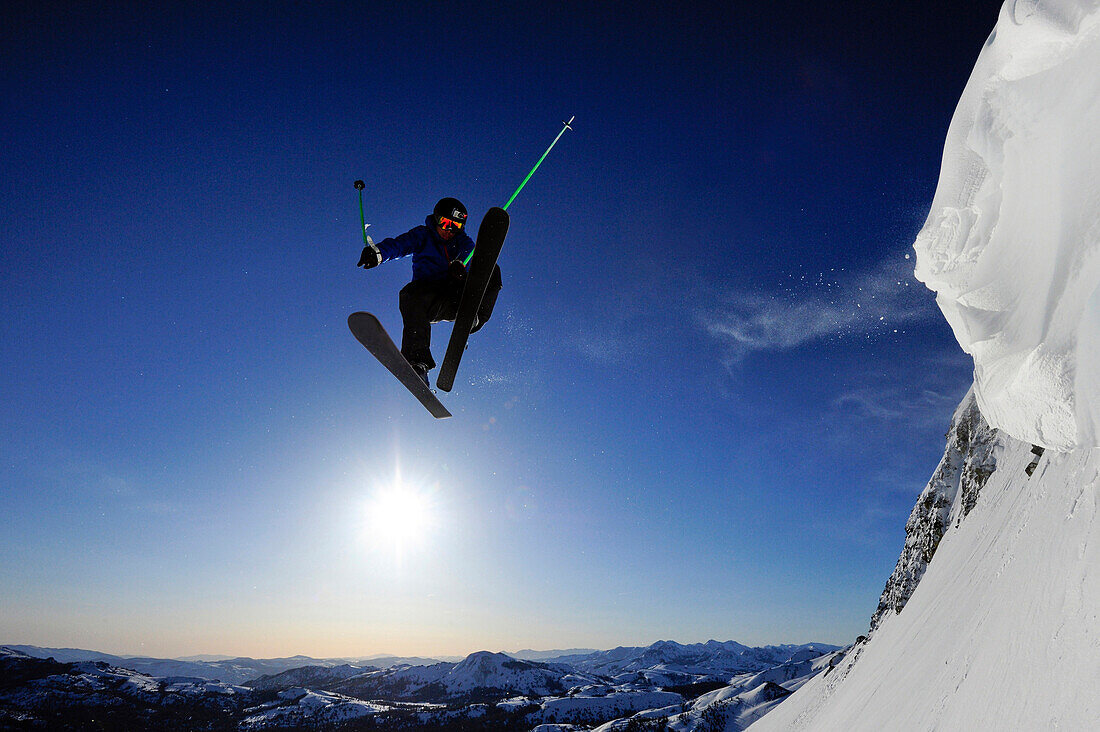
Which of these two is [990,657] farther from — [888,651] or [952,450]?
Result: [952,450]

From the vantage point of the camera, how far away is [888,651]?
23.8 m

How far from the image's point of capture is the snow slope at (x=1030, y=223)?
2855mm

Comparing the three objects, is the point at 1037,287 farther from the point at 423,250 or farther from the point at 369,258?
the point at 369,258

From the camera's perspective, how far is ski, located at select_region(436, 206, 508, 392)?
659cm

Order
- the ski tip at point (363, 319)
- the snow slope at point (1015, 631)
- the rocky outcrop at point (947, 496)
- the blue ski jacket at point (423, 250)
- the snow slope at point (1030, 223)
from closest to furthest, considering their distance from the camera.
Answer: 1. the snow slope at point (1030, 223)
2. the snow slope at point (1015, 631)
3. the ski tip at point (363, 319)
4. the blue ski jacket at point (423, 250)
5. the rocky outcrop at point (947, 496)

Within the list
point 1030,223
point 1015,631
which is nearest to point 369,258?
point 1030,223

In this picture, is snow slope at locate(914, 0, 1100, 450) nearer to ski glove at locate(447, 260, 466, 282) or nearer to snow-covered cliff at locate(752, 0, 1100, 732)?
snow-covered cliff at locate(752, 0, 1100, 732)

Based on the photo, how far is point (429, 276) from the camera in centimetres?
718

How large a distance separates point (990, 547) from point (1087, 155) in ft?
69.4

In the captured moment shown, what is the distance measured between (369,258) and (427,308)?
0.99m

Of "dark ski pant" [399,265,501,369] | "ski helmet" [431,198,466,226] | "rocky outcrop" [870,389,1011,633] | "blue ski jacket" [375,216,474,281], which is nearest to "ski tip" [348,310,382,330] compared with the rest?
"dark ski pant" [399,265,501,369]

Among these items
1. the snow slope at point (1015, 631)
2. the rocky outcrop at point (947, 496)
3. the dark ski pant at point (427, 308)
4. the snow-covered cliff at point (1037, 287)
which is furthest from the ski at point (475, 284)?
the rocky outcrop at point (947, 496)

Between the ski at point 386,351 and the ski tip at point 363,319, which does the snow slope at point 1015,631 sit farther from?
the ski tip at point 363,319

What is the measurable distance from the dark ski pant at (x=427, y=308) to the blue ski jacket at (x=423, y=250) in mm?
150
